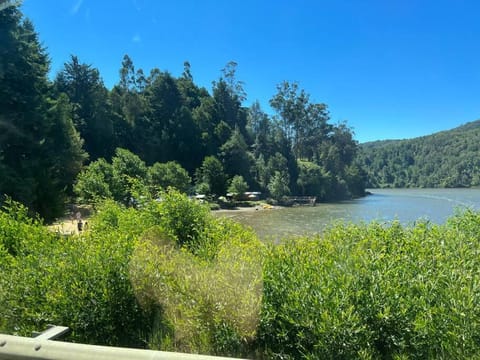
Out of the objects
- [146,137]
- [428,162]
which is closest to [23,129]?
[146,137]

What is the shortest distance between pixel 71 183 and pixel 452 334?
145 feet

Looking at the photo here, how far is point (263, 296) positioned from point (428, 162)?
16276 centimetres

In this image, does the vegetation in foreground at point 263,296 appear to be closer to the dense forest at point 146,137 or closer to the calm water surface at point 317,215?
the calm water surface at point 317,215

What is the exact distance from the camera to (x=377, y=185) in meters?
151

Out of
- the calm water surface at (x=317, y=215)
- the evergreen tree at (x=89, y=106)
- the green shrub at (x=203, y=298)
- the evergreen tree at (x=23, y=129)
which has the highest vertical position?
the evergreen tree at (x=89, y=106)

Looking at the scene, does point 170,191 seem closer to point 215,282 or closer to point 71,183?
point 215,282

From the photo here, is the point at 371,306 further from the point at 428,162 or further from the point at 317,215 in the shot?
the point at 428,162

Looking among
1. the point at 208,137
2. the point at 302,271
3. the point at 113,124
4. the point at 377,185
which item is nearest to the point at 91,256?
the point at 302,271

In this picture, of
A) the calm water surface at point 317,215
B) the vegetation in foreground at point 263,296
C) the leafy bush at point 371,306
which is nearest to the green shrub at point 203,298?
the vegetation in foreground at point 263,296

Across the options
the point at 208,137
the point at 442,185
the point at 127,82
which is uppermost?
the point at 127,82

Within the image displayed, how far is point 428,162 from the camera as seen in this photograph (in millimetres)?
144250

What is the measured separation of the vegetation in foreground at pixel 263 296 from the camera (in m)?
2.16

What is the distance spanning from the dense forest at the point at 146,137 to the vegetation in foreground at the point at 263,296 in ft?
58.3

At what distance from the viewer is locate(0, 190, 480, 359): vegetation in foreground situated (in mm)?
2158
